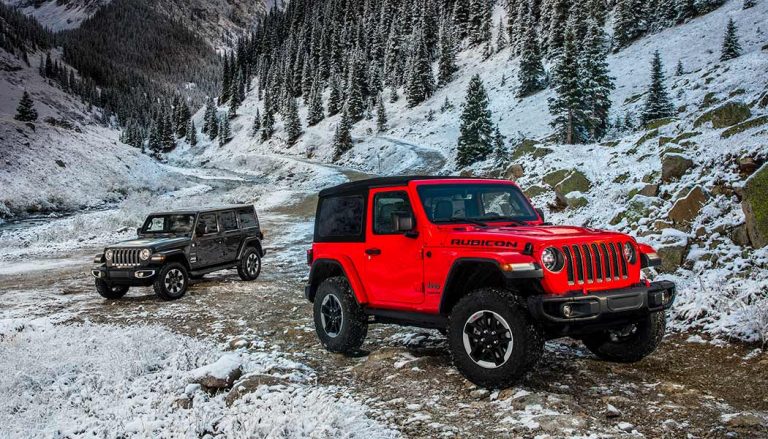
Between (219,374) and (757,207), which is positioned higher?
(757,207)

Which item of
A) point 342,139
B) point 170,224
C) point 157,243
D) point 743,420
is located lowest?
point 743,420

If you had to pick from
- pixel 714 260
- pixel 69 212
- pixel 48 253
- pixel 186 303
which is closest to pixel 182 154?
pixel 69 212

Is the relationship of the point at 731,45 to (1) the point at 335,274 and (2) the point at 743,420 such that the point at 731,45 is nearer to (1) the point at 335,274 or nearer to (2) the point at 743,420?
(1) the point at 335,274

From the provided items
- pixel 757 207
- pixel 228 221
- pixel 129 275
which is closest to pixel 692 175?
pixel 757 207

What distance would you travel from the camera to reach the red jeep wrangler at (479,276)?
4.93 meters

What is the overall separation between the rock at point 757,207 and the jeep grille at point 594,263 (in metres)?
4.64

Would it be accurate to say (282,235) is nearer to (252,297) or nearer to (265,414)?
(252,297)

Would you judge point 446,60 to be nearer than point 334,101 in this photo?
Yes

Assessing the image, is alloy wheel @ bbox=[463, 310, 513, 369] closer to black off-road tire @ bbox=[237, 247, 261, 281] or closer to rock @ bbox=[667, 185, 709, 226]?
rock @ bbox=[667, 185, 709, 226]

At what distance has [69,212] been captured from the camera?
3931cm

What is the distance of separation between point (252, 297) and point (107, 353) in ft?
16.3

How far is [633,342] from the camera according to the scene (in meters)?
5.98

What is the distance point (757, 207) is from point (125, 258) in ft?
44.2

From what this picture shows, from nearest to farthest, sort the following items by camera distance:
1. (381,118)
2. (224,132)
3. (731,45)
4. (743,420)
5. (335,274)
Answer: (743,420), (335,274), (731,45), (381,118), (224,132)
